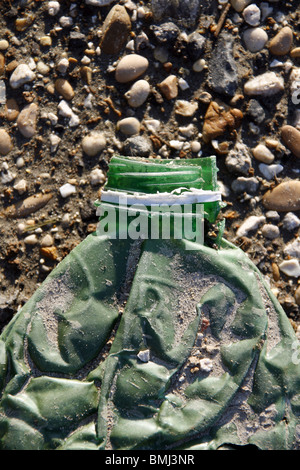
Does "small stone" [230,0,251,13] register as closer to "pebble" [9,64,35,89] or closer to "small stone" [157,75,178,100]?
"small stone" [157,75,178,100]

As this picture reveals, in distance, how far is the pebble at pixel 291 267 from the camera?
1.80 metres

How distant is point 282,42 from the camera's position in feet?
5.98

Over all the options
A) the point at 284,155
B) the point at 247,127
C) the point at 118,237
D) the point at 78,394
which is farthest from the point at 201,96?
the point at 78,394

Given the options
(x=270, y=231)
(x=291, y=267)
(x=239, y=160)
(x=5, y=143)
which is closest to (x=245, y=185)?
(x=239, y=160)

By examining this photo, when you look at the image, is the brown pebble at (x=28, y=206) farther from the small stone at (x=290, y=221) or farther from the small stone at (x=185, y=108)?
the small stone at (x=290, y=221)

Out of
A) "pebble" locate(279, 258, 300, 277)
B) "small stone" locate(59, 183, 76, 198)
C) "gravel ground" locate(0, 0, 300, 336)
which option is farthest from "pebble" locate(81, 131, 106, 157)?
"pebble" locate(279, 258, 300, 277)

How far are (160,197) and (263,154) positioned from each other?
1.77 feet

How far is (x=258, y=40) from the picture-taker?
5.97ft

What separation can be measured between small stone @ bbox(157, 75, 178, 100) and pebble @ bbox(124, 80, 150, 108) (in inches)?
2.2

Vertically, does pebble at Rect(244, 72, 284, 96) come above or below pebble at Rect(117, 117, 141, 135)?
above

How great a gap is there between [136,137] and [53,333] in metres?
0.77

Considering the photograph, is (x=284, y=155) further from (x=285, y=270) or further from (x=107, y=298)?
(x=107, y=298)

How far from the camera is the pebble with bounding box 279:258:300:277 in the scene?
1.80m

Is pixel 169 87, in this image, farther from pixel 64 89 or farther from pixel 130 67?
pixel 64 89
